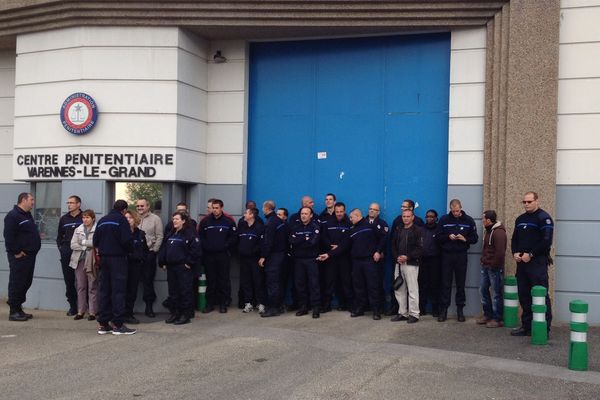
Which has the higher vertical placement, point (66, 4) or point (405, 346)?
point (66, 4)

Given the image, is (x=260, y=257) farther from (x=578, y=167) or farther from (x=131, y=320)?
(x=578, y=167)

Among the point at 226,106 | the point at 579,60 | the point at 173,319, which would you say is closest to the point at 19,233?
the point at 173,319

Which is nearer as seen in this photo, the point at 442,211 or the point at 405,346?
the point at 405,346

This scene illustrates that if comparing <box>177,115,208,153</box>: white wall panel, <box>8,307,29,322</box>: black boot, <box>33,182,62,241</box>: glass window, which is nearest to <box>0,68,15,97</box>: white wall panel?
<box>33,182,62,241</box>: glass window

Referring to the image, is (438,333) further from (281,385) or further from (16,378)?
(16,378)

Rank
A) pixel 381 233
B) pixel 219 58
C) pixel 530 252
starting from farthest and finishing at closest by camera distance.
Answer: pixel 219 58 → pixel 381 233 → pixel 530 252

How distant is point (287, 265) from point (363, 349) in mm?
3752

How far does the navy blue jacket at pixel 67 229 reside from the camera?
1275cm

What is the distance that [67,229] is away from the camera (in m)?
12.8

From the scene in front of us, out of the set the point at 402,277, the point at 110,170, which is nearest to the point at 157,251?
the point at 110,170

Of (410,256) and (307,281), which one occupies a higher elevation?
(410,256)

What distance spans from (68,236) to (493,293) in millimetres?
7149

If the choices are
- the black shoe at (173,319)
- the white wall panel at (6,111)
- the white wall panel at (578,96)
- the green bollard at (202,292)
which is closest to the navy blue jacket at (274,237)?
the green bollard at (202,292)

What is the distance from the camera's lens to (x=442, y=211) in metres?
13.1
